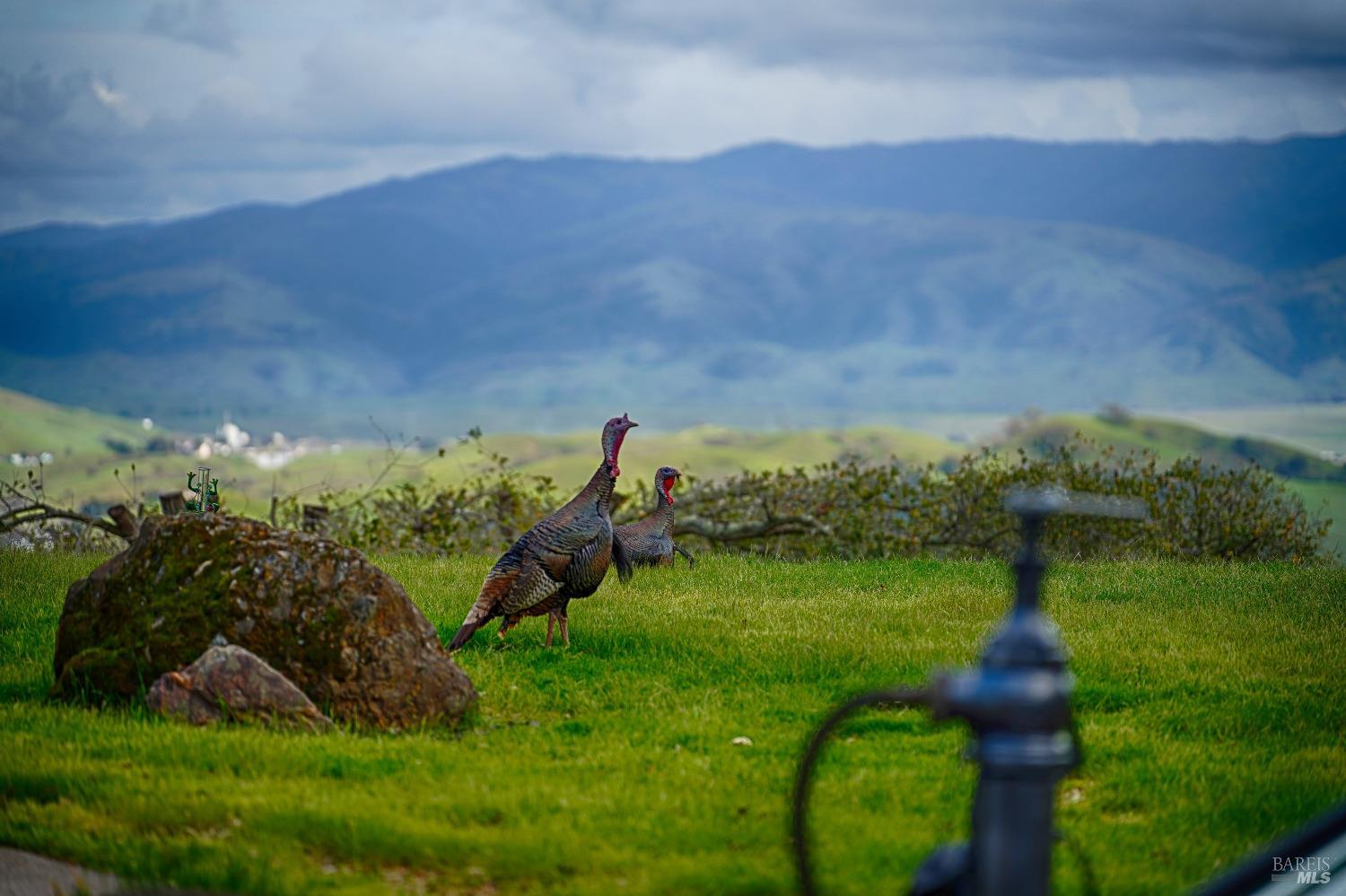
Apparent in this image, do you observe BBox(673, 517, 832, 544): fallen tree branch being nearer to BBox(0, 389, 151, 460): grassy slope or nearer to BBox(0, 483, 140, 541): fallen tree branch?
BBox(0, 483, 140, 541): fallen tree branch

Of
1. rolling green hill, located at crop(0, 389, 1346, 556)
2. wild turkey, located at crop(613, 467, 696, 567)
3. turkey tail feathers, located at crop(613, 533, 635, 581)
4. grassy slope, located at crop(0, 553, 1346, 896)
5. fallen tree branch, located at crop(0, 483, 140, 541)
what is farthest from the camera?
rolling green hill, located at crop(0, 389, 1346, 556)

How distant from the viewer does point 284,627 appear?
30.6 feet

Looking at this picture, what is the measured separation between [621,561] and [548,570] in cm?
371

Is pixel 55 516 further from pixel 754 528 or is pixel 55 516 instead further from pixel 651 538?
pixel 754 528

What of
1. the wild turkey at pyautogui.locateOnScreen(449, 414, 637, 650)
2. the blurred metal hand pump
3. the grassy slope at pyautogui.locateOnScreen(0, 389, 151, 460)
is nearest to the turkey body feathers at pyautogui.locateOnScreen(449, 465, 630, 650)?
the wild turkey at pyautogui.locateOnScreen(449, 414, 637, 650)

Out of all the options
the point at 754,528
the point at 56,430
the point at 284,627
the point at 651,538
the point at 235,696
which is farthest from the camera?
the point at 56,430

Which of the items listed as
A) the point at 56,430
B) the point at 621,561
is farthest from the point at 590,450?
the point at 621,561

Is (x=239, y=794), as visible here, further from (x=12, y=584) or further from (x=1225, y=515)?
(x=1225, y=515)

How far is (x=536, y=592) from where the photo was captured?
37.6 ft

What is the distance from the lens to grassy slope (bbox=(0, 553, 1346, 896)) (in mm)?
6672

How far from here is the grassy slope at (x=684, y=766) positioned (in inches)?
263

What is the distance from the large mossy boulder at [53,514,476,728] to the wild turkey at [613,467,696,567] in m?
6.39

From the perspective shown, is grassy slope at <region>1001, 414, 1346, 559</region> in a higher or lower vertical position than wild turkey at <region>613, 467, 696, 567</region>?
higher

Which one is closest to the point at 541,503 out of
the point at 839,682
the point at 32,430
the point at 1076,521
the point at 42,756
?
the point at 1076,521
